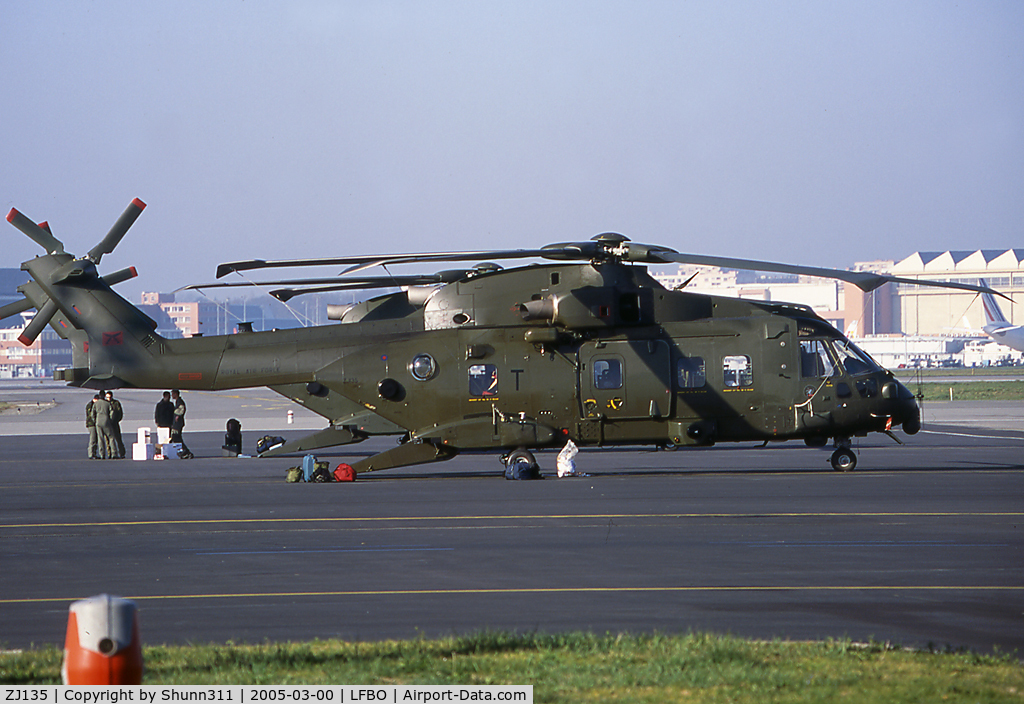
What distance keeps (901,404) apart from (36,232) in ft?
62.7

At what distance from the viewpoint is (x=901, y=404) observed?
74.2 feet

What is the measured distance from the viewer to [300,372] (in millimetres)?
22953

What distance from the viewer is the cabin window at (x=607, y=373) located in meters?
22.1

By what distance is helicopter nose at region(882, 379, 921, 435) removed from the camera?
74.0 ft

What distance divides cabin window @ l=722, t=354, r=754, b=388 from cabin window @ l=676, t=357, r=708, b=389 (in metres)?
0.47

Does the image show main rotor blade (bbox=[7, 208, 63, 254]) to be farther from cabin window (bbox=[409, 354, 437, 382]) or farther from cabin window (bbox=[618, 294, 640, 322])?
cabin window (bbox=[618, 294, 640, 322])

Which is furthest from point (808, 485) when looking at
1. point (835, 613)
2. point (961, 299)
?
point (961, 299)

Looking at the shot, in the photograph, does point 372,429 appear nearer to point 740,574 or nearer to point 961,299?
point 740,574

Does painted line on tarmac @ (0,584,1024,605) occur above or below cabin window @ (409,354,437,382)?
below

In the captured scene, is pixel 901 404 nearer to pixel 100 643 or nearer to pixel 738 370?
pixel 738 370

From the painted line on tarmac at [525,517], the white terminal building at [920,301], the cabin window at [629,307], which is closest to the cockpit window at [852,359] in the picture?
the cabin window at [629,307]

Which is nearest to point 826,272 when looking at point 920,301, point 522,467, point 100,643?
point 522,467

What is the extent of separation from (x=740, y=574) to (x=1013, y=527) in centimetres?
529

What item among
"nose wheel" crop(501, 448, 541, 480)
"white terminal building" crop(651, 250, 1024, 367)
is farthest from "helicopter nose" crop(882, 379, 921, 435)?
"white terminal building" crop(651, 250, 1024, 367)
